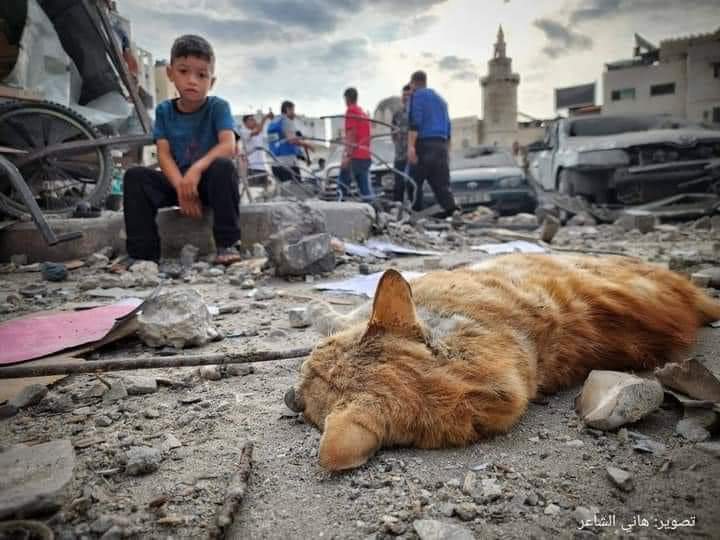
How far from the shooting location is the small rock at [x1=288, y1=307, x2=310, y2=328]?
2.62 m

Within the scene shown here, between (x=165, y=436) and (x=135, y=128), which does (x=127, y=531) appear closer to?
(x=165, y=436)

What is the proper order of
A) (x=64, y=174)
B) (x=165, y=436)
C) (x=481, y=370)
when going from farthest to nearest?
(x=64, y=174), (x=165, y=436), (x=481, y=370)

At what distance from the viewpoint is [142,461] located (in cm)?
125

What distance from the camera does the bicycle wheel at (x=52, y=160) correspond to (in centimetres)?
475

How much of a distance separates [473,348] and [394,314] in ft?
0.82

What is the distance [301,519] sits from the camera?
1.08 m

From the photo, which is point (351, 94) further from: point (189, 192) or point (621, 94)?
point (621, 94)

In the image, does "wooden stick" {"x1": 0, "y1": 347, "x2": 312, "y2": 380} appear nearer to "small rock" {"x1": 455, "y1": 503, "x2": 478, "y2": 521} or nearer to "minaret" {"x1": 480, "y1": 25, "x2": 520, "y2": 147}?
"small rock" {"x1": 455, "y1": 503, "x2": 478, "y2": 521}

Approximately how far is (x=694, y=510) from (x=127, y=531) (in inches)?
50.1

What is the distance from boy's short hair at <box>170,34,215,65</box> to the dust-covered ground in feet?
10.6

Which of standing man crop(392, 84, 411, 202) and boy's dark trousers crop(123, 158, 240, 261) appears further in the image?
standing man crop(392, 84, 411, 202)

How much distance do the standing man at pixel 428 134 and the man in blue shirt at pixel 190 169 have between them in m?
Result: 3.81

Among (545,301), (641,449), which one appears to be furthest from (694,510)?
(545,301)

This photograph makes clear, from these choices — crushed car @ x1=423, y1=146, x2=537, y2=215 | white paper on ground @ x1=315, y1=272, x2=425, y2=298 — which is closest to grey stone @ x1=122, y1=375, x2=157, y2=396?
white paper on ground @ x1=315, y1=272, x2=425, y2=298
